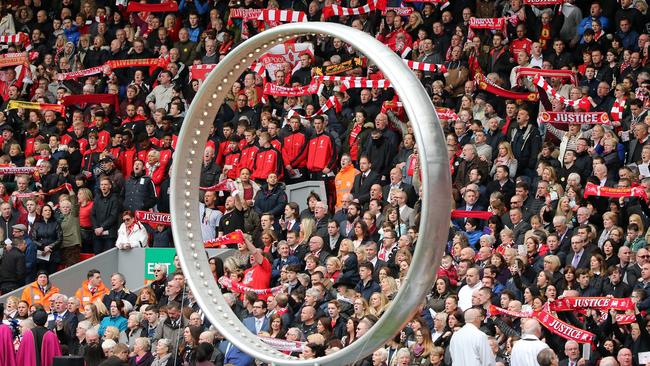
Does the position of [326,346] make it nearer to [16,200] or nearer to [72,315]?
[72,315]

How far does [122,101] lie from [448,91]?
686cm

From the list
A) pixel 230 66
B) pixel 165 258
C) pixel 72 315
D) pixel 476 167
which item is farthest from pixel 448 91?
pixel 230 66

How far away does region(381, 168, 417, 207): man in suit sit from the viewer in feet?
68.0

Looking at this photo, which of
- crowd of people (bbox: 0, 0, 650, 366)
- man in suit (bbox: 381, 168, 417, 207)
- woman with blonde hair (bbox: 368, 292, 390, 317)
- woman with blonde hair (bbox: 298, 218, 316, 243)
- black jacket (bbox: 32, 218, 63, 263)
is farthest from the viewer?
black jacket (bbox: 32, 218, 63, 263)

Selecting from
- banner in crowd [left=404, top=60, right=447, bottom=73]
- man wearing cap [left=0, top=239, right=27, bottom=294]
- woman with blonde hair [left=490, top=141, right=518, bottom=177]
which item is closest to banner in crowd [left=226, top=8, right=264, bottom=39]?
banner in crowd [left=404, top=60, right=447, bottom=73]

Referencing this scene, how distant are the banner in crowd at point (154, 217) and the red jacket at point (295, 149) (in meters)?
2.04

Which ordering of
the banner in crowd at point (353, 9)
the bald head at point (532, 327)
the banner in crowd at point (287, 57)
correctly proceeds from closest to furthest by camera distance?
the bald head at point (532, 327) → the banner in crowd at point (287, 57) → the banner in crowd at point (353, 9)

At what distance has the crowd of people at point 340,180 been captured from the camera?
17.2 metres

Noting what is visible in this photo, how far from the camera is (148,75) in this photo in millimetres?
27219

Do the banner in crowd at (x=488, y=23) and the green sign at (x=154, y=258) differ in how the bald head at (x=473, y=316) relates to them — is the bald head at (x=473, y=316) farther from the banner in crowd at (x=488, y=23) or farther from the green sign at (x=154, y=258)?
the banner in crowd at (x=488, y=23)

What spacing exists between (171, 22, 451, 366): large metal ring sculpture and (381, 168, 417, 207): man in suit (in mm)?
8103

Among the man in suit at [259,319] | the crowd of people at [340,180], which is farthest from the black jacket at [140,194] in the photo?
the man in suit at [259,319]

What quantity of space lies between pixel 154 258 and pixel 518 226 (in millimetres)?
5938

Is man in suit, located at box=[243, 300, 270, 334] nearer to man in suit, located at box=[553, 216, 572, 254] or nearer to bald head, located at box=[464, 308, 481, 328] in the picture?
bald head, located at box=[464, 308, 481, 328]
